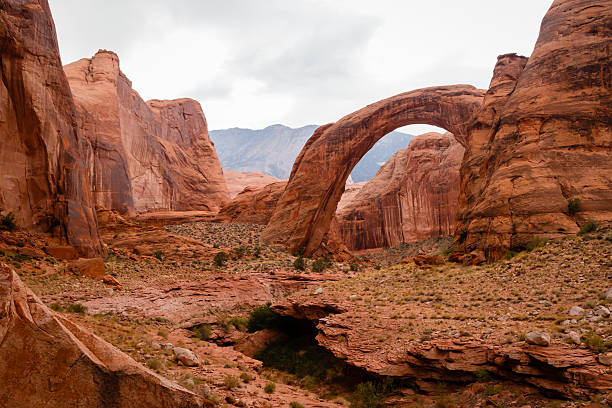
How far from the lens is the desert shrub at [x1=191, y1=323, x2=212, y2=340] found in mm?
15693

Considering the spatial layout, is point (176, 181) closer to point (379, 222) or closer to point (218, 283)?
point (379, 222)

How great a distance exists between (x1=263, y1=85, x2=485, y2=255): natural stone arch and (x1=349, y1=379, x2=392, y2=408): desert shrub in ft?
62.8

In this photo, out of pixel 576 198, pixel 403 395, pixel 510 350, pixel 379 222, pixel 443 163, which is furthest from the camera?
pixel 379 222

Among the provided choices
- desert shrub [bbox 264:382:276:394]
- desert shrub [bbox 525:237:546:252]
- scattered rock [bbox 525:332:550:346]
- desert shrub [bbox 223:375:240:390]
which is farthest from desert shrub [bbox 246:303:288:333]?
scattered rock [bbox 525:332:550:346]

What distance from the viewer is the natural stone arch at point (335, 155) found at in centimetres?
2998

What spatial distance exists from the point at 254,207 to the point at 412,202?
17878 millimetres

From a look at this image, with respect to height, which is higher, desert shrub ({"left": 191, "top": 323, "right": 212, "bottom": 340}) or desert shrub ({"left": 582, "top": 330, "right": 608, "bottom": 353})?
desert shrub ({"left": 582, "top": 330, "right": 608, "bottom": 353})

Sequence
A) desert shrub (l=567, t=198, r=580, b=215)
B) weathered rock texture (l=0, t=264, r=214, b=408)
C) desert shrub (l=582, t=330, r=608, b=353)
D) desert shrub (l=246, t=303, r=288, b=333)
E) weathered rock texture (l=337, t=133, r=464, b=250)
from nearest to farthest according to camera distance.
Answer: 1. weathered rock texture (l=0, t=264, r=214, b=408)
2. desert shrub (l=582, t=330, r=608, b=353)
3. desert shrub (l=567, t=198, r=580, b=215)
4. desert shrub (l=246, t=303, r=288, b=333)
5. weathered rock texture (l=337, t=133, r=464, b=250)

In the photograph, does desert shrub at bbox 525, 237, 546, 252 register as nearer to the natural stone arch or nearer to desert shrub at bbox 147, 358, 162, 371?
desert shrub at bbox 147, 358, 162, 371

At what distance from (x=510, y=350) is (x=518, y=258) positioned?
6.97 metres

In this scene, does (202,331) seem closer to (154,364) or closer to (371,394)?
(154,364)

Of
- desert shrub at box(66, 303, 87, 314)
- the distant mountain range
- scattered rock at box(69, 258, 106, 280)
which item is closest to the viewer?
desert shrub at box(66, 303, 87, 314)

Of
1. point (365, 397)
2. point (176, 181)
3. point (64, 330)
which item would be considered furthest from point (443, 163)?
point (64, 330)

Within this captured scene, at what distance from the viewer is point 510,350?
9.09 metres
